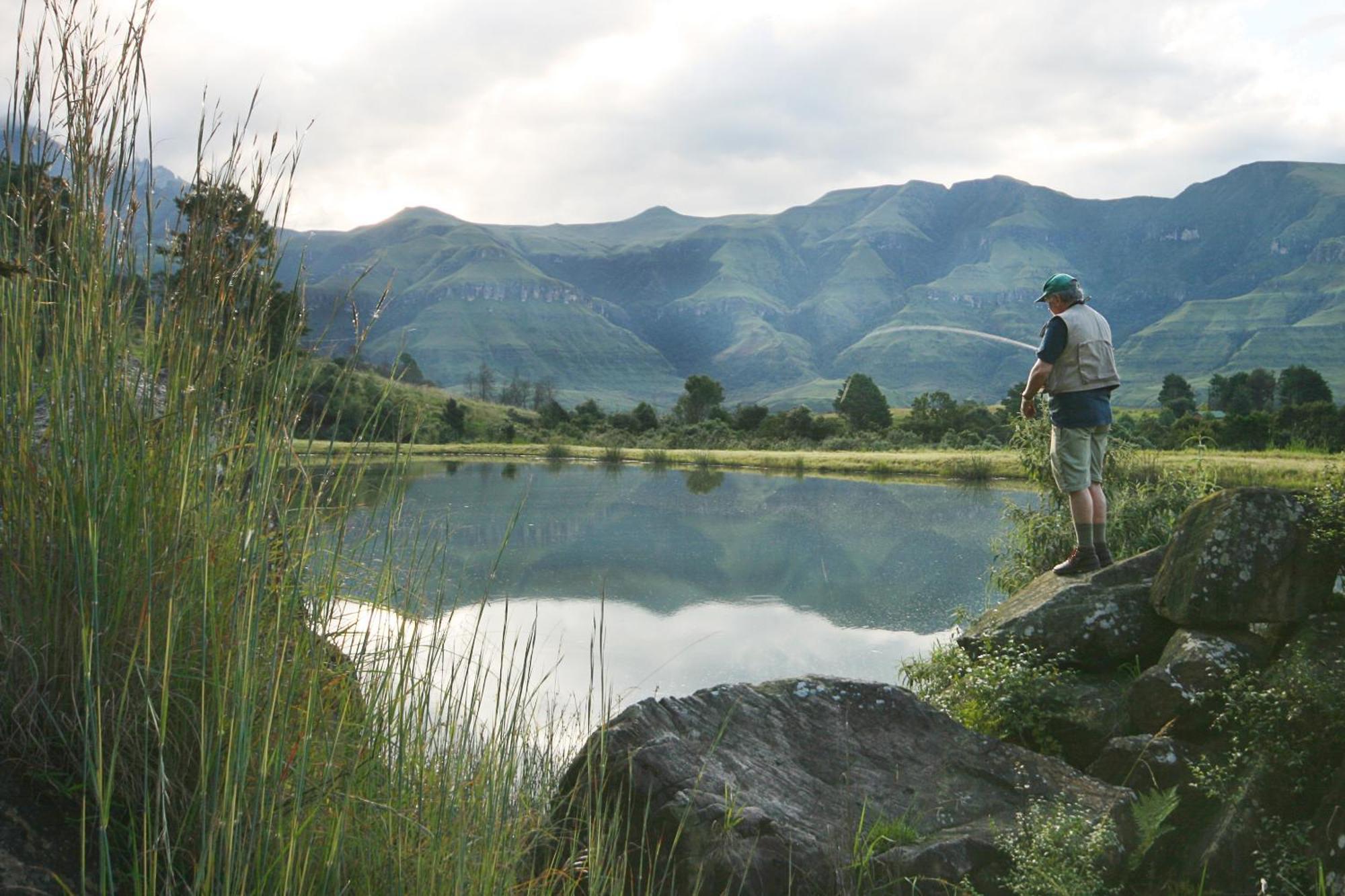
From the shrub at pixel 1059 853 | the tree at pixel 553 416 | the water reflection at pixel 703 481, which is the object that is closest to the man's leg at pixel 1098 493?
the shrub at pixel 1059 853

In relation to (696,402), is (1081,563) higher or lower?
lower

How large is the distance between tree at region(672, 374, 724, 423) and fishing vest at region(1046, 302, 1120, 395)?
58158mm

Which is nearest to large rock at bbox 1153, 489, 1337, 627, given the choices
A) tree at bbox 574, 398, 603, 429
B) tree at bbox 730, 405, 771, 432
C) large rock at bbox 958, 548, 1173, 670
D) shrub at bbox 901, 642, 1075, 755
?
large rock at bbox 958, 548, 1173, 670

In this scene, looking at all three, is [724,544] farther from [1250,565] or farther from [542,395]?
[542,395]

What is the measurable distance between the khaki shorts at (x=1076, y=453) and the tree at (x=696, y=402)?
58.0 m

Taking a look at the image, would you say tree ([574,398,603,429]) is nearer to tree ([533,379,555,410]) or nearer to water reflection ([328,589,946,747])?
tree ([533,379,555,410])

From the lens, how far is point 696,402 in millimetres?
66688

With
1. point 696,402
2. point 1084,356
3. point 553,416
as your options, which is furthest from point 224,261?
point 696,402

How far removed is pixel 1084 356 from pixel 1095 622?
71.3 inches

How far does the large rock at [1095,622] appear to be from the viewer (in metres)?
5.75

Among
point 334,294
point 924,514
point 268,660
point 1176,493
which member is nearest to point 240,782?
point 268,660

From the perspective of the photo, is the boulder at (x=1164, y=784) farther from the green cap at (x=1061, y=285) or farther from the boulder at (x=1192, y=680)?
the green cap at (x=1061, y=285)

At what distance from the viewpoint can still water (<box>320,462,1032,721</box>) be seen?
3.80m

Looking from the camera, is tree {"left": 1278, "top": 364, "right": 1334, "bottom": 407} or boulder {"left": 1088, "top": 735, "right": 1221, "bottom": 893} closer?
boulder {"left": 1088, "top": 735, "right": 1221, "bottom": 893}
